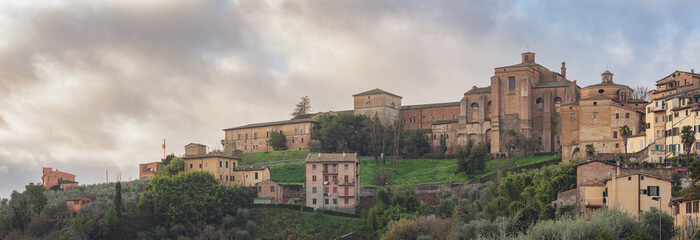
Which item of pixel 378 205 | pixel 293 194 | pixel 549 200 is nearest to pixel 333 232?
pixel 378 205

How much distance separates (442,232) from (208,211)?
68.0 feet

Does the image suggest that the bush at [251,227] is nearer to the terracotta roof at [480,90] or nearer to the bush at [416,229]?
the bush at [416,229]

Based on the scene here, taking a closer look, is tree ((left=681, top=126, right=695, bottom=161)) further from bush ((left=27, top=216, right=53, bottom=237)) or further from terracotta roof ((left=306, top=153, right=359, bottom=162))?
bush ((left=27, top=216, right=53, bottom=237))

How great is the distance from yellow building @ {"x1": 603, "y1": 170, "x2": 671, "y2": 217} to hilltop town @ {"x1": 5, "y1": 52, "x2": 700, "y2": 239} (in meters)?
0.08

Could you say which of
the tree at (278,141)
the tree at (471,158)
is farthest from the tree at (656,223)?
the tree at (278,141)

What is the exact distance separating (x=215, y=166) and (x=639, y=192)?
138 ft

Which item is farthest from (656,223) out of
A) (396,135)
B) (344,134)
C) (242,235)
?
(344,134)

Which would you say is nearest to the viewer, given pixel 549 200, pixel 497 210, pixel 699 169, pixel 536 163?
pixel 699 169

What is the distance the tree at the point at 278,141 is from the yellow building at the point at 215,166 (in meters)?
19.0

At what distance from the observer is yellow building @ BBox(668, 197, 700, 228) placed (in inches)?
1626

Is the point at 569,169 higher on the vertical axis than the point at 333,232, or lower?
higher

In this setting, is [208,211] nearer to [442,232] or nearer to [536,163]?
[442,232]

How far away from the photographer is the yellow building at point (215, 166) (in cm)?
7900

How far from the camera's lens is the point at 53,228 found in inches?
2768
